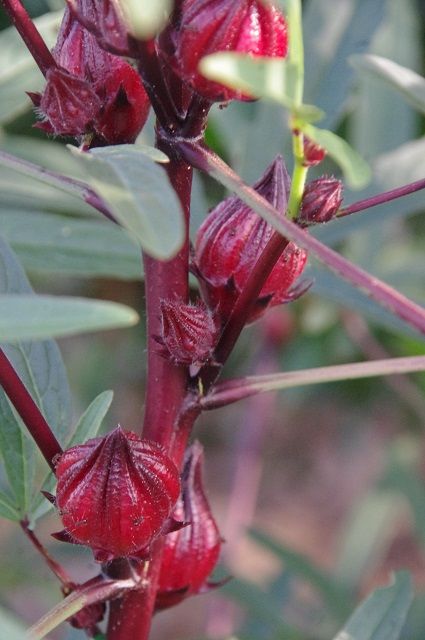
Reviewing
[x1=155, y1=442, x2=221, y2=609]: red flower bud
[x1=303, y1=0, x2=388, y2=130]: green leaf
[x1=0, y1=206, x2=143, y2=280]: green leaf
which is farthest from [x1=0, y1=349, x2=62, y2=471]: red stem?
[x1=303, y1=0, x2=388, y2=130]: green leaf

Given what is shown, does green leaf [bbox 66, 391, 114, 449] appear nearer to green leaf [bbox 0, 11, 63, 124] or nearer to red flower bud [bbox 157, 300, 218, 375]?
red flower bud [bbox 157, 300, 218, 375]

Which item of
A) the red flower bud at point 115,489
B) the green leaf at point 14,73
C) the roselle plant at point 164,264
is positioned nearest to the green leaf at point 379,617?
the roselle plant at point 164,264

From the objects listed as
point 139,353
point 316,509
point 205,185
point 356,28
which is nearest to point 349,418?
point 316,509

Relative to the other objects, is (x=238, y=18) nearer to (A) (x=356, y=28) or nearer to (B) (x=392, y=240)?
(A) (x=356, y=28)

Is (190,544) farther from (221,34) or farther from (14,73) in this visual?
(14,73)

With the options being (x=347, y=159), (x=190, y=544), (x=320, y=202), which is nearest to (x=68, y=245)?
(x=190, y=544)

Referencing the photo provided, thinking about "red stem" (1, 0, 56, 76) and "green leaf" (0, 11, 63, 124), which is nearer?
"red stem" (1, 0, 56, 76)
